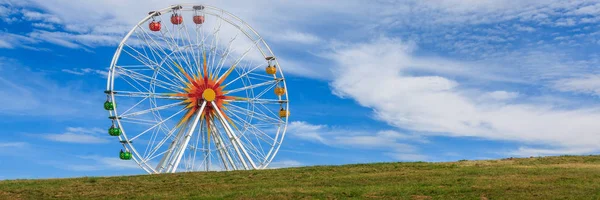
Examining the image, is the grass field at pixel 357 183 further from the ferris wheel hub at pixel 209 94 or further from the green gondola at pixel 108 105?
the ferris wheel hub at pixel 209 94

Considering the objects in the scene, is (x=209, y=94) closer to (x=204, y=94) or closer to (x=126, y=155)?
(x=204, y=94)

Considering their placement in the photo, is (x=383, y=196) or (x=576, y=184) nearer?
(x=383, y=196)

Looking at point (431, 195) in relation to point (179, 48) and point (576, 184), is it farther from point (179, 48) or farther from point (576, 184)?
point (179, 48)

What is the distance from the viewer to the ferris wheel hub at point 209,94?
50375 mm

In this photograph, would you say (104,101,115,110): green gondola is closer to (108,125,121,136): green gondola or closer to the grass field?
(108,125,121,136): green gondola

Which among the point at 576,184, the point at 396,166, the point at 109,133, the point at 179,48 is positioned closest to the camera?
the point at 576,184

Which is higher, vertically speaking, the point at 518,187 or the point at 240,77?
the point at 240,77

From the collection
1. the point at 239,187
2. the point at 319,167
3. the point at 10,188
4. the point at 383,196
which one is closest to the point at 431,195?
the point at 383,196

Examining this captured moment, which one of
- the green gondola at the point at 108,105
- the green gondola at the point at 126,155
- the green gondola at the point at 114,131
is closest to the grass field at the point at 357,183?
the green gondola at the point at 126,155

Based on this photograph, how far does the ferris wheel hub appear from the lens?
5038cm

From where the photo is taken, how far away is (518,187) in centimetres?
3081

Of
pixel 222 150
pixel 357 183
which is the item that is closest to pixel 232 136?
pixel 222 150

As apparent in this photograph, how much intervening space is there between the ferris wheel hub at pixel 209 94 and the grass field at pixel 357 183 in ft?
35.6

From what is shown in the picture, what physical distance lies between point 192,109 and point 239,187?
58.7ft
